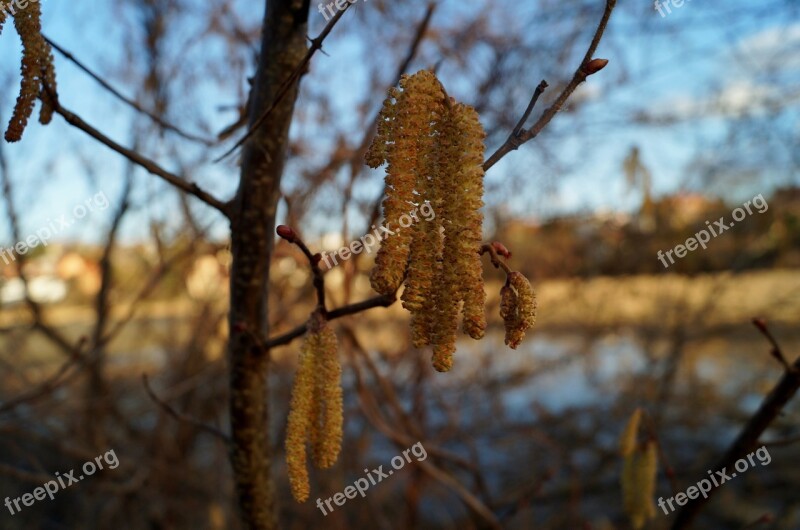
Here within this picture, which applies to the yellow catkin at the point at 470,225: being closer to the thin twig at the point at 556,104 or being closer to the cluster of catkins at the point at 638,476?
the thin twig at the point at 556,104

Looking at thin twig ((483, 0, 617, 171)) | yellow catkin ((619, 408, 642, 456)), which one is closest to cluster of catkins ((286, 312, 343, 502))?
thin twig ((483, 0, 617, 171))

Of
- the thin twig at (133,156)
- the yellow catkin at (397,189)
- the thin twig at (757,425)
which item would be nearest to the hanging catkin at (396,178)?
the yellow catkin at (397,189)

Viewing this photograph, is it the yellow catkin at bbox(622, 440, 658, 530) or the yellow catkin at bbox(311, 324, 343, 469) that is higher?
the yellow catkin at bbox(311, 324, 343, 469)

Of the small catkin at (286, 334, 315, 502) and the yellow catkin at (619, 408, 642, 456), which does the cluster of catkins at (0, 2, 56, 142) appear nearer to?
the small catkin at (286, 334, 315, 502)

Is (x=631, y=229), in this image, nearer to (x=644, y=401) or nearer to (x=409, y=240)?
(x=644, y=401)

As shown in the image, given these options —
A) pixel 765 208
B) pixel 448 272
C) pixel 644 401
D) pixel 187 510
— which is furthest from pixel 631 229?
pixel 448 272

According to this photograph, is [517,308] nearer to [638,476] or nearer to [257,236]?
[257,236]

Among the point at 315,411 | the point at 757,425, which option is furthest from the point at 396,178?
the point at 757,425
